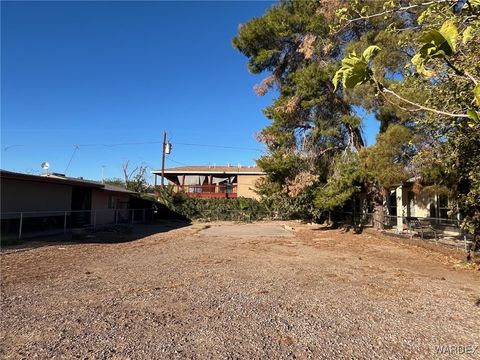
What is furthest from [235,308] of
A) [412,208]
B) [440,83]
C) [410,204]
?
[410,204]

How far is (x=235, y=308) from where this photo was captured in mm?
5855

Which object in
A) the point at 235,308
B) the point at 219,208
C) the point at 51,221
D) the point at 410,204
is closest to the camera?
the point at 235,308

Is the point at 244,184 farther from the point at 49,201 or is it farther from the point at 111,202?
the point at 49,201

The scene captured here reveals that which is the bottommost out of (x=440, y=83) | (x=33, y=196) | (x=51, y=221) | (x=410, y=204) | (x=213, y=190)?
(x=51, y=221)

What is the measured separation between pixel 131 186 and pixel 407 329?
127 feet

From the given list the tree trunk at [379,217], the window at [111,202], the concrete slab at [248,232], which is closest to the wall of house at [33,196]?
the window at [111,202]

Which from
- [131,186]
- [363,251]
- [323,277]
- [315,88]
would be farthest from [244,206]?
[323,277]

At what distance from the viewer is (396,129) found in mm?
14117

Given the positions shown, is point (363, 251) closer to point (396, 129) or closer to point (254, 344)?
point (396, 129)

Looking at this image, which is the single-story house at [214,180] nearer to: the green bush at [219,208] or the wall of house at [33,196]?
the green bush at [219,208]

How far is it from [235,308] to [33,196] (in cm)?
1572

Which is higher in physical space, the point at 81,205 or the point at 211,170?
the point at 211,170

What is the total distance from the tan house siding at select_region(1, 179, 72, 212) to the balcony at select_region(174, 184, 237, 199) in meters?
23.3

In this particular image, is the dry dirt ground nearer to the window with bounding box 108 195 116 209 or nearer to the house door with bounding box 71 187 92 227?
the house door with bounding box 71 187 92 227
